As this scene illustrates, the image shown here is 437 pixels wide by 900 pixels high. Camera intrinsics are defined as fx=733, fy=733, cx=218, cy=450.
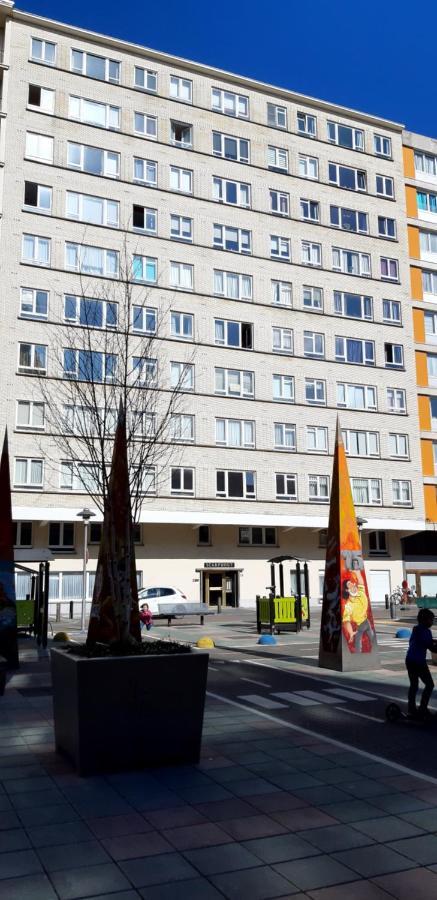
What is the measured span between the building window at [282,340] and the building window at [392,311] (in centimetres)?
740

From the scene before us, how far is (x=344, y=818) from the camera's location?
5.81 meters

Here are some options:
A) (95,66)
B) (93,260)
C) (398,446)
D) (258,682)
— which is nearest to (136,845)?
(258,682)

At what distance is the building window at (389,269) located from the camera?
48031 millimetres

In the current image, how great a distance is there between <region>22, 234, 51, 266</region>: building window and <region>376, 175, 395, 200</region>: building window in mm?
23203

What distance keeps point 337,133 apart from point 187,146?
447 inches

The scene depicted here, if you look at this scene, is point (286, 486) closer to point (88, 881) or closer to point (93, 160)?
point (93, 160)

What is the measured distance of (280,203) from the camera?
150 feet

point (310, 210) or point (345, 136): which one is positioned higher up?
point (345, 136)

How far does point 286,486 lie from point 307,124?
2387 centimetres

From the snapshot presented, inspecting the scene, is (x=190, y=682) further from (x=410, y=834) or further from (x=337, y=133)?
(x=337, y=133)

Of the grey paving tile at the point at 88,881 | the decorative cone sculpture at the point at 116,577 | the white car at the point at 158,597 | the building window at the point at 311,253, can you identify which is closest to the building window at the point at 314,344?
the building window at the point at 311,253

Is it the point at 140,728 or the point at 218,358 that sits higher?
the point at 218,358

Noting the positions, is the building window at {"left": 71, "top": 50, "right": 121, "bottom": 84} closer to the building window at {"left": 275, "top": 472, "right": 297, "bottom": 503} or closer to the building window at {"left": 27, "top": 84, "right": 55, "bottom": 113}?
the building window at {"left": 27, "top": 84, "right": 55, "bottom": 113}

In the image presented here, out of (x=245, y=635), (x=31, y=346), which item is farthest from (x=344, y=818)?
(x=31, y=346)
